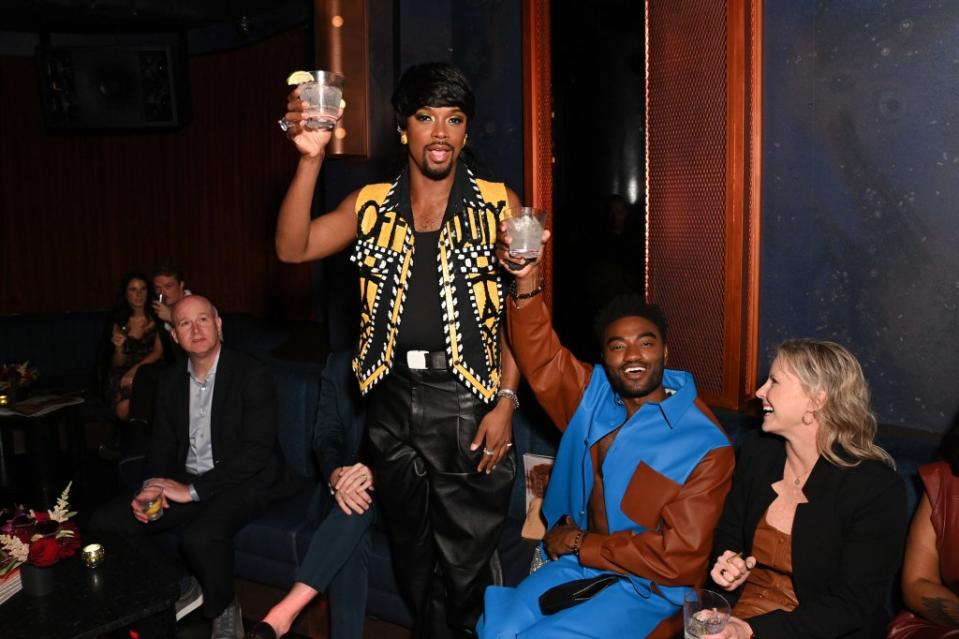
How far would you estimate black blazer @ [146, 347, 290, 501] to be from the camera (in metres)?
3.31

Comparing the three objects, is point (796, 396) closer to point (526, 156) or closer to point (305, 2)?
point (526, 156)

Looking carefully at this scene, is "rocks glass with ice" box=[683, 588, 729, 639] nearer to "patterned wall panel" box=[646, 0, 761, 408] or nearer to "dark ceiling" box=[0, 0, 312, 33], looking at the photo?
"patterned wall panel" box=[646, 0, 761, 408]

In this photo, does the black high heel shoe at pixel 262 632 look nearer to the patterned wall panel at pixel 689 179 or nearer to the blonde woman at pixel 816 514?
the blonde woman at pixel 816 514

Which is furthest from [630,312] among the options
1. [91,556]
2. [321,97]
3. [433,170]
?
[91,556]

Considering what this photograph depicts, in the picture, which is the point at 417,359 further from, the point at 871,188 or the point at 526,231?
the point at 871,188

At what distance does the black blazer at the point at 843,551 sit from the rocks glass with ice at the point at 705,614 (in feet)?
1.00

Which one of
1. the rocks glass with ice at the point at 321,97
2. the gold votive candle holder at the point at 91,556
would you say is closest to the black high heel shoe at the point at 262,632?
the gold votive candle holder at the point at 91,556

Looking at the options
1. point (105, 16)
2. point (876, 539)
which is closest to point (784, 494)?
point (876, 539)

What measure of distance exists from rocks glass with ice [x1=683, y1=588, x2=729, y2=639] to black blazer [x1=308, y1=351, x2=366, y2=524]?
1.62 metres

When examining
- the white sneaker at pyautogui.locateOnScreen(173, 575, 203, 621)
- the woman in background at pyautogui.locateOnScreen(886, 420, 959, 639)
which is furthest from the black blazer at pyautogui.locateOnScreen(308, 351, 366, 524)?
the woman in background at pyautogui.locateOnScreen(886, 420, 959, 639)

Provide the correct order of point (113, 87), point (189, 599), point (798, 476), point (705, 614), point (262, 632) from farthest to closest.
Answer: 1. point (113, 87)
2. point (189, 599)
3. point (262, 632)
4. point (798, 476)
5. point (705, 614)

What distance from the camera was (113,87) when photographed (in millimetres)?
6766

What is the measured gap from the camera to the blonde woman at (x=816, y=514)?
1976 mm

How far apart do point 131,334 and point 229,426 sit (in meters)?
2.16
